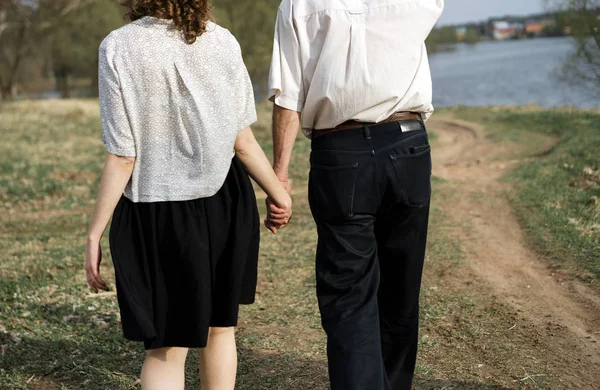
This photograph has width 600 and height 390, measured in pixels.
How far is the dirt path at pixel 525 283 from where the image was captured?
12.8 ft

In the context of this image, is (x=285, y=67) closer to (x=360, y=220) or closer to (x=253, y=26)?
(x=360, y=220)

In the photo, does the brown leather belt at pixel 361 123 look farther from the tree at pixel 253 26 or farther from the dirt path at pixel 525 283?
the tree at pixel 253 26

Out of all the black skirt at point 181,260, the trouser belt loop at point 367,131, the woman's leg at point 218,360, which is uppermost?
the trouser belt loop at point 367,131

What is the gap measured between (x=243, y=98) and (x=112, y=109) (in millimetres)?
440

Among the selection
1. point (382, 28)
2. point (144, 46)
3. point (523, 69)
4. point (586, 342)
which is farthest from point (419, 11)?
point (523, 69)

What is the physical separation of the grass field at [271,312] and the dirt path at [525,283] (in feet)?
0.41

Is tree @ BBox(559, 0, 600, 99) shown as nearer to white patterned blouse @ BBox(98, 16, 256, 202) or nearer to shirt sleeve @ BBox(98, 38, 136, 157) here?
white patterned blouse @ BBox(98, 16, 256, 202)

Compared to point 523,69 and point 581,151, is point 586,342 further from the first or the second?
point 523,69

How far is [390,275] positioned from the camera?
3021mm

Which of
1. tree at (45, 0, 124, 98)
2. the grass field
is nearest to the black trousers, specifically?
the grass field

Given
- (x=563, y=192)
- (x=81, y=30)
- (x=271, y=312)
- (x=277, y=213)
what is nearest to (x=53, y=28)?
(x=81, y=30)

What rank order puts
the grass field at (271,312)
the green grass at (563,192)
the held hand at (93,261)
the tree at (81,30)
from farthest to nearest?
the tree at (81,30)
the green grass at (563,192)
the grass field at (271,312)
the held hand at (93,261)

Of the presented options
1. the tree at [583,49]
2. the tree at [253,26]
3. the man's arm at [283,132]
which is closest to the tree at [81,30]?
the tree at [253,26]

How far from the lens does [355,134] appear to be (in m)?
2.76
